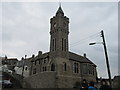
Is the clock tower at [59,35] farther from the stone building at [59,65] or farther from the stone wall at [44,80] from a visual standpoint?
the stone wall at [44,80]

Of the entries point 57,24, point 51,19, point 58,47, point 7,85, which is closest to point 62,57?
point 58,47

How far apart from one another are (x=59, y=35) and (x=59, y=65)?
7.80 m

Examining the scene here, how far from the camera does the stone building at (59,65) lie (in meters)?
40.6

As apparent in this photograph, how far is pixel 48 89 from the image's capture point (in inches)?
1443

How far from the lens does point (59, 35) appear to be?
4384 centimetres

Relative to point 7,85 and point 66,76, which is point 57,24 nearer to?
point 66,76

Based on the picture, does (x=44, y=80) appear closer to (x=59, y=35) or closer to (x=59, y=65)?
(x=59, y=65)

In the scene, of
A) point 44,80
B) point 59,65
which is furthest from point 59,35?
point 44,80

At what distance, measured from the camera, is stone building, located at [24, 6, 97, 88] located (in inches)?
1597

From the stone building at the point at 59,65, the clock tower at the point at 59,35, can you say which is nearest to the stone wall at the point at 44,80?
the stone building at the point at 59,65

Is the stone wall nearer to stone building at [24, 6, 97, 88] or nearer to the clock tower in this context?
stone building at [24, 6, 97, 88]

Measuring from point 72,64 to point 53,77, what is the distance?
25.7 feet

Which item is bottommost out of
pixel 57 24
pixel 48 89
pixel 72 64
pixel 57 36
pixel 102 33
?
pixel 48 89

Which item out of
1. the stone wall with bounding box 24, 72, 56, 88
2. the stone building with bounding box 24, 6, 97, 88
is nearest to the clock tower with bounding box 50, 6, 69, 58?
the stone building with bounding box 24, 6, 97, 88
